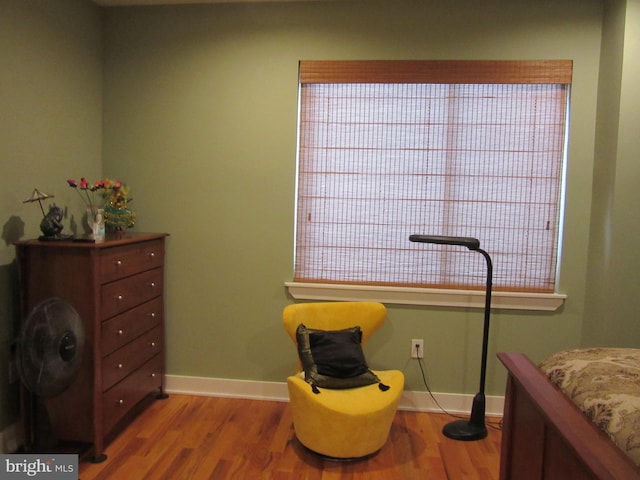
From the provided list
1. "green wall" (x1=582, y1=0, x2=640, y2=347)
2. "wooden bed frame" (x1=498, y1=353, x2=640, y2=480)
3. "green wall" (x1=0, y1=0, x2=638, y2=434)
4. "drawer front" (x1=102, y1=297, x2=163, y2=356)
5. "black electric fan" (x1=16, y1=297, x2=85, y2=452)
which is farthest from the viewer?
"green wall" (x1=0, y1=0, x2=638, y2=434)

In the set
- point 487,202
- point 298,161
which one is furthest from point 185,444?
point 487,202

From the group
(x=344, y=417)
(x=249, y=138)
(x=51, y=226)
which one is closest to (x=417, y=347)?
(x=344, y=417)

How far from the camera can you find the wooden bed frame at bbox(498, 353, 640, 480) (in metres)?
0.94

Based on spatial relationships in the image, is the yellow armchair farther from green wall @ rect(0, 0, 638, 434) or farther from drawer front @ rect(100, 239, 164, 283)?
drawer front @ rect(100, 239, 164, 283)

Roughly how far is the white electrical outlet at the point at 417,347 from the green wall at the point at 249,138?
1.5 inches

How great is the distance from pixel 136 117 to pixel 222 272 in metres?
1.17

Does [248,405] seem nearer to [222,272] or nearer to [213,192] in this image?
[222,272]

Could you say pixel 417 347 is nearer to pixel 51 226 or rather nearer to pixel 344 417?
pixel 344 417

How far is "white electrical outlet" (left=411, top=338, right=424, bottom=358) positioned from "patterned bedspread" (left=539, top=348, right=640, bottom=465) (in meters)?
1.26

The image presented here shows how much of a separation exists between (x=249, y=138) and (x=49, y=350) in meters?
1.62

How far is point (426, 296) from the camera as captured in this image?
2.71 metres

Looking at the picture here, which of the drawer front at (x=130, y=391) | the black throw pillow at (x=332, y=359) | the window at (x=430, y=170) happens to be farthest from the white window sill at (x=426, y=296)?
the drawer front at (x=130, y=391)

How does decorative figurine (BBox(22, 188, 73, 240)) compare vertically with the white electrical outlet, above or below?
above

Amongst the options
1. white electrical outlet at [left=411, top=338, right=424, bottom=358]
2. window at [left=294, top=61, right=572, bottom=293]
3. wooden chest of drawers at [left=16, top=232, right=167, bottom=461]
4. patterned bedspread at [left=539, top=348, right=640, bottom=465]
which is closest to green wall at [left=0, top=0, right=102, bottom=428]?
wooden chest of drawers at [left=16, top=232, right=167, bottom=461]
